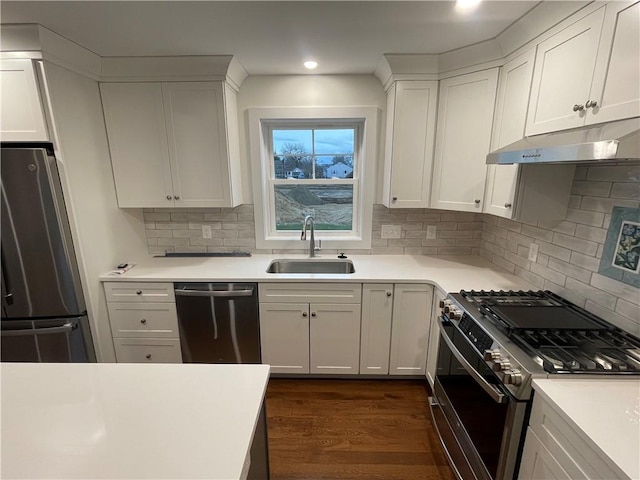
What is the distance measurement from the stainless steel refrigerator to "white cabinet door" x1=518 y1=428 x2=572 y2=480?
2.61 m

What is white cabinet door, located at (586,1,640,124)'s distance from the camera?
1.03m

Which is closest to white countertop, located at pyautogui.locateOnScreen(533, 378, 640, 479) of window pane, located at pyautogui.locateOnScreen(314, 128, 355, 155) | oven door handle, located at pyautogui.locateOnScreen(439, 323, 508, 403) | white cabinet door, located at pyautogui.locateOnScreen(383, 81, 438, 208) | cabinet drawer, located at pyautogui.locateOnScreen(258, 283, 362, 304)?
oven door handle, located at pyautogui.locateOnScreen(439, 323, 508, 403)

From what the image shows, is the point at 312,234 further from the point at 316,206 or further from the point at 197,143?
the point at 197,143

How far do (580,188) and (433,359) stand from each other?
1.39 meters

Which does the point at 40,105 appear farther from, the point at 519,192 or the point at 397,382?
the point at 397,382

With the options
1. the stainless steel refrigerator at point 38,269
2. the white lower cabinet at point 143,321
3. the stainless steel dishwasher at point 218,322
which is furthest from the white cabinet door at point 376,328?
the stainless steel refrigerator at point 38,269

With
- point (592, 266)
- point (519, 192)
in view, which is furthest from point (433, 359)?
point (519, 192)

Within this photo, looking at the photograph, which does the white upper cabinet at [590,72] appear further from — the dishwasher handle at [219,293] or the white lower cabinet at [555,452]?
the dishwasher handle at [219,293]

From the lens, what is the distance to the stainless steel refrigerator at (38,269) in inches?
67.6

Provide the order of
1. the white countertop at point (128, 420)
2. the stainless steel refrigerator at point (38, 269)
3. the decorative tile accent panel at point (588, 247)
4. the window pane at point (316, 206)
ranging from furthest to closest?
the window pane at point (316, 206) < the stainless steel refrigerator at point (38, 269) < the decorative tile accent panel at point (588, 247) < the white countertop at point (128, 420)

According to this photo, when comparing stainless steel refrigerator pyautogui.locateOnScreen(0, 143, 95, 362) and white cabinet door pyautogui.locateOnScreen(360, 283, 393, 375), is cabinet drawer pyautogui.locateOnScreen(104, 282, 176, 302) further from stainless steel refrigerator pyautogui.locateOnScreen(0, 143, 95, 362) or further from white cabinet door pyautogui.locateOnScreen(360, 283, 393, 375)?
white cabinet door pyautogui.locateOnScreen(360, 283, 393, 375)

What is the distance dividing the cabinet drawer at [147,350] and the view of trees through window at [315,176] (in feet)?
4.34

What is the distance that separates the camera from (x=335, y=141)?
2.56 metres

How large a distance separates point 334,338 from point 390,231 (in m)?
1.07
